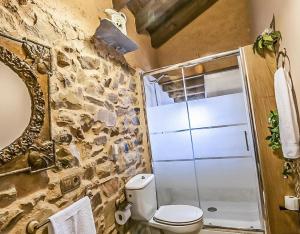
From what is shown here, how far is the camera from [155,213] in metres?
2.13

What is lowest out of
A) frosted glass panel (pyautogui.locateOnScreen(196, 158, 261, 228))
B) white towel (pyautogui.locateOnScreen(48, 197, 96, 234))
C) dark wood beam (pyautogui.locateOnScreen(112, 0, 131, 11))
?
frosted glass panel (pyautogui.locateOnScreen(196, 158, 261, 228))

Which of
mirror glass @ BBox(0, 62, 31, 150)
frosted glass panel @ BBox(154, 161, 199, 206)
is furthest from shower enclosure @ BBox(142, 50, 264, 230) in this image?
mirror glass @ BBox(0, 62, 31, 150)

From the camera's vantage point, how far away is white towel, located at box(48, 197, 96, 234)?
1125mm

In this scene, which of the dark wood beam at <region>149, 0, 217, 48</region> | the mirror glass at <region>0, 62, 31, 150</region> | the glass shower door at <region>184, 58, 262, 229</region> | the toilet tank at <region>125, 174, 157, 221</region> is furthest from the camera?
the dark wood beam at <region>149, 0, 217, 48</region>

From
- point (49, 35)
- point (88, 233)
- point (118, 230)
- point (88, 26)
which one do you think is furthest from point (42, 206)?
point (88, 26)

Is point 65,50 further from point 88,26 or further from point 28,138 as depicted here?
point 28,138

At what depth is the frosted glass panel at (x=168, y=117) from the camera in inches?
105

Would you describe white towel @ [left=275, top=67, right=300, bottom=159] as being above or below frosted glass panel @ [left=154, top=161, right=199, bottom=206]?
above

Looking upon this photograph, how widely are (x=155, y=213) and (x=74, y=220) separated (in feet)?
3.53

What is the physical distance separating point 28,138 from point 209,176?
2136mm

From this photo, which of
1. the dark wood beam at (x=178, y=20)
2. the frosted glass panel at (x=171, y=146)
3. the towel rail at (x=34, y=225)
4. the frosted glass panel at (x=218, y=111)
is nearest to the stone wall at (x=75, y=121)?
the towel rail at (x=34, y=225)

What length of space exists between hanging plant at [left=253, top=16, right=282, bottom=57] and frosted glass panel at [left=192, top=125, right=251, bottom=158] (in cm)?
82

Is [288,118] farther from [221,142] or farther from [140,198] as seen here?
[140,198]

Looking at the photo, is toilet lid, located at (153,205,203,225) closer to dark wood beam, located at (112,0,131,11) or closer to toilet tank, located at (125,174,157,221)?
toilet tank, located at (125,174,157,221)
